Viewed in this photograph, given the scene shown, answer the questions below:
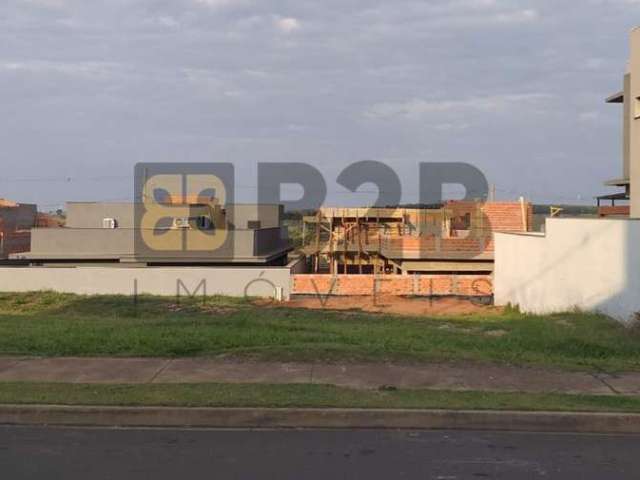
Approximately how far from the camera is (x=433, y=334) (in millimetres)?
12648

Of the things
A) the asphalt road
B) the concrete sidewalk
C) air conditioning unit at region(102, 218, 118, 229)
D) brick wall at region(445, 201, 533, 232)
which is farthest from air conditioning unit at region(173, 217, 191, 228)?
the asphalt road

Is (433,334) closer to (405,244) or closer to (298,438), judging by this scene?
(298,438)

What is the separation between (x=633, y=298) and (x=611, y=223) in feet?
6.24

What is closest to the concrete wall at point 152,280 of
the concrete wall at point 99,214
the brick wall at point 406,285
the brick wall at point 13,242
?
the brick wall at point 406,285

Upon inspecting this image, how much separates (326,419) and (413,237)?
33586 mm

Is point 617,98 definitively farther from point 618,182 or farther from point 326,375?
point 326,375

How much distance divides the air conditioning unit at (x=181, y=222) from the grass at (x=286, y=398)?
33921 mm

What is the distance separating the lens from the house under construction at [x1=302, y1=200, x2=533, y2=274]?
40219 millimetres

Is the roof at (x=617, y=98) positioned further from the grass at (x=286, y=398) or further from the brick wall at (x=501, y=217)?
the grass at (x=286, y=398)

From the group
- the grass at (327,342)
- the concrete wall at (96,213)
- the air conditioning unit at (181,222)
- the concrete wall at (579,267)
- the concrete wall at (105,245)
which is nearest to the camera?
the grass at (327,342)

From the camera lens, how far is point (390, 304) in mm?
32031

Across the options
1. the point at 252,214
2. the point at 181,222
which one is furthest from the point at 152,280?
the point at 252,214

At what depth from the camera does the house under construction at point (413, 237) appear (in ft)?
132

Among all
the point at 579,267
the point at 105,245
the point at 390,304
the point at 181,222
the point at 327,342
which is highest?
the point at 181,222
